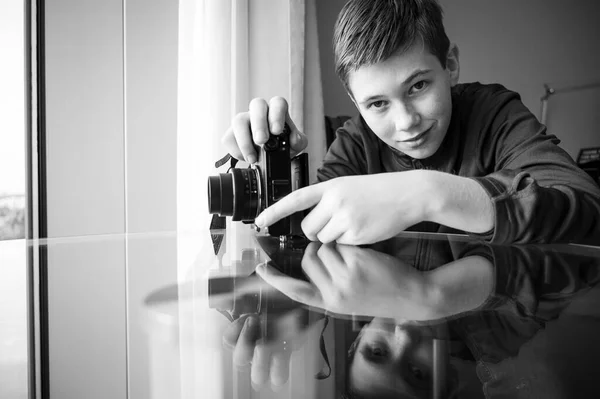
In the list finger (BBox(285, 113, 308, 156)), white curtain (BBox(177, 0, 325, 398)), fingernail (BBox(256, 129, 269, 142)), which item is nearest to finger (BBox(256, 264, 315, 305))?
fingernail (BBox(256, 129, 269, 142))

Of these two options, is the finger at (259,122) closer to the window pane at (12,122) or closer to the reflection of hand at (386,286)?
the reflection of hand at (386,286)

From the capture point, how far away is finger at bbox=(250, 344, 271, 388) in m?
0.15

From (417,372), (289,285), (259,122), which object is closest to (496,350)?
(417,372)

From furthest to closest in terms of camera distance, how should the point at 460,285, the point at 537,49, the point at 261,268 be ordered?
the point at 537,49 → the point at 261,268 → the point at 460,285

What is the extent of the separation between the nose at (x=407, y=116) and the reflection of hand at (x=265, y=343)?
518 mm

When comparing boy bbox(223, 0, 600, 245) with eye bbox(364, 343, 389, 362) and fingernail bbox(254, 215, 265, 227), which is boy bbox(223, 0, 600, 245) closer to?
fingernail bbox(254, 215, 265, 227)

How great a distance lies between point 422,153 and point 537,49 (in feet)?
6.27

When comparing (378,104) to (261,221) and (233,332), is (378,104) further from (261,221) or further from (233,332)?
(233,332)

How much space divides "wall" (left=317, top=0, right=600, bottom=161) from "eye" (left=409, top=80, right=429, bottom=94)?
1713 mm

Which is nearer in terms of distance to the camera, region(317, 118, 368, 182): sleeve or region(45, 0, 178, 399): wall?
region(317, 118, 368, 182): sleeve

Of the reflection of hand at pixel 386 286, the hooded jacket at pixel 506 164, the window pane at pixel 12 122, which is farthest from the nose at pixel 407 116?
the window pane at pixel 12 122

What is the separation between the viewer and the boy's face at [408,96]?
67 cm

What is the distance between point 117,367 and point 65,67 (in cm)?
145

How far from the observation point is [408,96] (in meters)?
0.69
